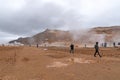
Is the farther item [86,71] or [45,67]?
[45,67]

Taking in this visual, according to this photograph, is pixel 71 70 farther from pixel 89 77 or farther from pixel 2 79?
pixel 2 79

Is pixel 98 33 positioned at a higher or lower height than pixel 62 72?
higher

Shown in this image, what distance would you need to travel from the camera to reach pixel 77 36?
5768 inches

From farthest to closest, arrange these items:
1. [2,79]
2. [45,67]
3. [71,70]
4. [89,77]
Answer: [45,67] < [71,70] < [2,79] < [89,77]

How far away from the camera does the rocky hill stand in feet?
433

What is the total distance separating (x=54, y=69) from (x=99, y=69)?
303 centimetres

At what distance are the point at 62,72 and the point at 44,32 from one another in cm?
14573

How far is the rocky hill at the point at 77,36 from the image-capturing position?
433ft

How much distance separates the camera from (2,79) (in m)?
19.3

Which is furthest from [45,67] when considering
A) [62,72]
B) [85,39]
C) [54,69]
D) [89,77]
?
[85,39]

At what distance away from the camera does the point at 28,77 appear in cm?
1914

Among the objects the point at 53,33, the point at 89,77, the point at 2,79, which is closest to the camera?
the point at 89,77

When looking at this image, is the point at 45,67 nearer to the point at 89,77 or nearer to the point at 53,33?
the point at 89,77

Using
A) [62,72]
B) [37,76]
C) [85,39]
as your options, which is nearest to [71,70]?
[62,72]
